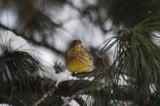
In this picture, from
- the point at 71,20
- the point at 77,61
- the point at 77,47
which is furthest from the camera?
the point at 71,20

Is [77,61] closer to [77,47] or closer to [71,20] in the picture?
[77,47]

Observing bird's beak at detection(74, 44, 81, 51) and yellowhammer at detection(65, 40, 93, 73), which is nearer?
yellowhammer at detection(65, 40, 93, 73)

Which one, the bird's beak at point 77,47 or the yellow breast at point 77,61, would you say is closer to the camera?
the yellow breast at point 77,61

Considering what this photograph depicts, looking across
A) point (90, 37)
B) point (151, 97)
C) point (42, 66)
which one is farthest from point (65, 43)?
point (151, 97)

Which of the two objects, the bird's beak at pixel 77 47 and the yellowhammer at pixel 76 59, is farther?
the bird's beak at pixel 77 47

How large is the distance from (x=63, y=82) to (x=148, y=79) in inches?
19.5

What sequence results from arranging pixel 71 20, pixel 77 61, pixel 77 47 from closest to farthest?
pixel 77 61 → pixel 77 47 → pixel 71 20

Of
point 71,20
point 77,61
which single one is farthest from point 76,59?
point 71,20

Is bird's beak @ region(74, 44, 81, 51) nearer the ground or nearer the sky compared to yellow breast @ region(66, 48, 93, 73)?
nearer the sky

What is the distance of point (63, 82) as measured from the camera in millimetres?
1836

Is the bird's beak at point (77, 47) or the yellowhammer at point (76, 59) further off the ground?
the bird's beak at point (77, 47)

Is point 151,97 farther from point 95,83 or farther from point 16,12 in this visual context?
point 16,12

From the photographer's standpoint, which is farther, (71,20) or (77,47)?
(71,20)

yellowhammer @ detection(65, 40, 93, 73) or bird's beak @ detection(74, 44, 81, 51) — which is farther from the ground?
bird's beak @ detection(74, 44, 81, 51)
